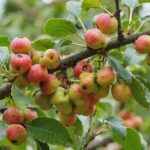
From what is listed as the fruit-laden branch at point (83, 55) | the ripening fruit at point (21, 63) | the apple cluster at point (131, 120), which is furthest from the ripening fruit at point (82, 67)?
the apple cluster at point (131, 120)

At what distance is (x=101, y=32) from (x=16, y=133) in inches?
13.4

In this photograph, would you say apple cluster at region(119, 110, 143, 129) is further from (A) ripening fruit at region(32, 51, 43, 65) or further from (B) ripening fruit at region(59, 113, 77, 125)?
(A) ripening fruit at region(32, 51, 43, 65)

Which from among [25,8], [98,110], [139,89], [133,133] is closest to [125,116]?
[98,110]

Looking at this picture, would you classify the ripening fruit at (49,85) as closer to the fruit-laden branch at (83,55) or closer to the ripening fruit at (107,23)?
the fruit-laden branch at (83,55)

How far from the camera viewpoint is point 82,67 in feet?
4.56

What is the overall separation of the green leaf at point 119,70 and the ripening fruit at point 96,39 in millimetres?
49

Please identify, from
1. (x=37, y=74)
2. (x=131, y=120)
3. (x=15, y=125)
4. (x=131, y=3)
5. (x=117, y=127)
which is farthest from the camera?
(x=131, y=120)

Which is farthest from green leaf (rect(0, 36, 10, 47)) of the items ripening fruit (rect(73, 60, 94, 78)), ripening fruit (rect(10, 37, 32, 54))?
ripening fruit (rect(73, 60, 94, 78))

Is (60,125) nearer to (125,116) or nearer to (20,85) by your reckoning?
(20,85)

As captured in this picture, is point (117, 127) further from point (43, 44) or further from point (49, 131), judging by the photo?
point (43, 44)

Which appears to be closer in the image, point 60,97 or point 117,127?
point 60,97

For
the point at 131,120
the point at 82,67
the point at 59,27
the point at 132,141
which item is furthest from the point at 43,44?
the point at 131,120

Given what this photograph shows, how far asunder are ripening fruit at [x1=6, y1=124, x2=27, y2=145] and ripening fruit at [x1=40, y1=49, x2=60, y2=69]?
19 centimetres

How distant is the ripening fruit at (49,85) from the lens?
52.9 inches
